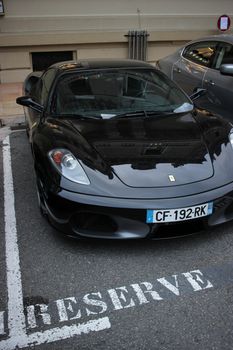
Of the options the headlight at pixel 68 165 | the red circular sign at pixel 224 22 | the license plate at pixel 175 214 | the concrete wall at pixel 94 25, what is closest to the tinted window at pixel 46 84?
the headlight at pixel 68 165

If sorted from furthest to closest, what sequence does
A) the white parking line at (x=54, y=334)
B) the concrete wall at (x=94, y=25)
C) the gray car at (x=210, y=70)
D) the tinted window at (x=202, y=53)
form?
the concrete wall at (x=94, y=25) → the tinted window at (x=202, y=53) → the gray car at (x=210, y=70) → the white parking line at (x=54, y=334)

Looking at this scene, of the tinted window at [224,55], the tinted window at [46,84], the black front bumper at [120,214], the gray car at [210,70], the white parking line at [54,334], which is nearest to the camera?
the white parking line at [54,334]

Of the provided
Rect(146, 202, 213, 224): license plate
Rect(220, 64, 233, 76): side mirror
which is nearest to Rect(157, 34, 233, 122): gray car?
Rect(220, 64, 233, 76): side mirror

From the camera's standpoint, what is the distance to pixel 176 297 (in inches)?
105

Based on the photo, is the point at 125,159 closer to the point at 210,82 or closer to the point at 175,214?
the point at 175,214

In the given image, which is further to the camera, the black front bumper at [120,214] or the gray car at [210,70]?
the gray car at [210,70]

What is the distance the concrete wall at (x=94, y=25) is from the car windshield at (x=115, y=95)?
578 centimetres

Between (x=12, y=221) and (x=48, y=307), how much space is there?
1.28m

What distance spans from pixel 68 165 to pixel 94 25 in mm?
7462

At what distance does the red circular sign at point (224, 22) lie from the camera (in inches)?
398

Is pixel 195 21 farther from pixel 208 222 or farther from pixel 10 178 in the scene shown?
pixel 208 222

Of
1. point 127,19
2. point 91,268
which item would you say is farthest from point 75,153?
point 127,19

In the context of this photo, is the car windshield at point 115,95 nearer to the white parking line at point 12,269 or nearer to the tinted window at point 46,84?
the tinted window at point 46,84

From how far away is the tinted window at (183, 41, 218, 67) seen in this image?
5.70 m
